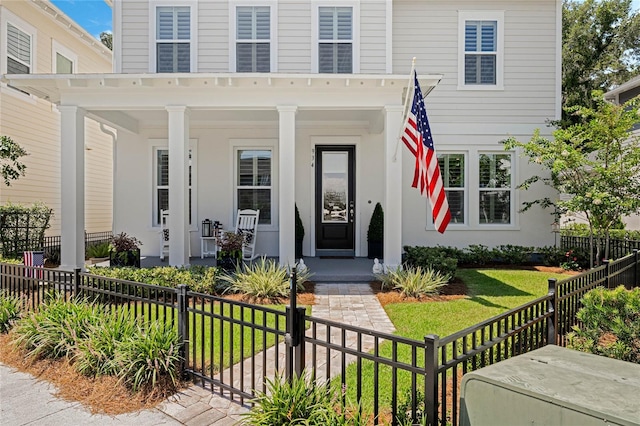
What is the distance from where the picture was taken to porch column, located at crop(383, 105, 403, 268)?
7.27 metres

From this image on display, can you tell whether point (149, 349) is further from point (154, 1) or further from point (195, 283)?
point (154, 1)

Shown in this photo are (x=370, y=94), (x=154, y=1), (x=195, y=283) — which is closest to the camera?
(x=195, y=283)

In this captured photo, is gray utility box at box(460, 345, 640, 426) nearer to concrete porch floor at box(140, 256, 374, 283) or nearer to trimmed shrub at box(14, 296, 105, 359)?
trimmed shrub at box(14, 296, 105, 359)

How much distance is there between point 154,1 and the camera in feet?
31.6

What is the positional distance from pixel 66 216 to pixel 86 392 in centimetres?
520

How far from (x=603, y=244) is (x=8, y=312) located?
1067cm

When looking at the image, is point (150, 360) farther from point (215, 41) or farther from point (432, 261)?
point (215, 41)

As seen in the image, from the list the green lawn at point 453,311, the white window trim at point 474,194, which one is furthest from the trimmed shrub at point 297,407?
the white window trim at point 474,194

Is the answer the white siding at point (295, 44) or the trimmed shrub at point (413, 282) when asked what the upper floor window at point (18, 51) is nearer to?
the white siding at point (295, 44)

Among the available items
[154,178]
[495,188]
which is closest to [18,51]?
[154,178]

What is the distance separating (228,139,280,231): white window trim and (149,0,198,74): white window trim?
2.07 m

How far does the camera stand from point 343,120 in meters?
9.60

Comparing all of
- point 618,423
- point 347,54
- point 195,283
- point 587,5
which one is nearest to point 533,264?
point 347,54

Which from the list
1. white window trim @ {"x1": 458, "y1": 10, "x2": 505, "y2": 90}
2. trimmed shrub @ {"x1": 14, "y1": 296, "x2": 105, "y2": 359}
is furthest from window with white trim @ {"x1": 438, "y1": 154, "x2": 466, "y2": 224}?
trimmed shrub @ {"x1": 14, "y1": 296, "x2": 105, "y2": 359}
